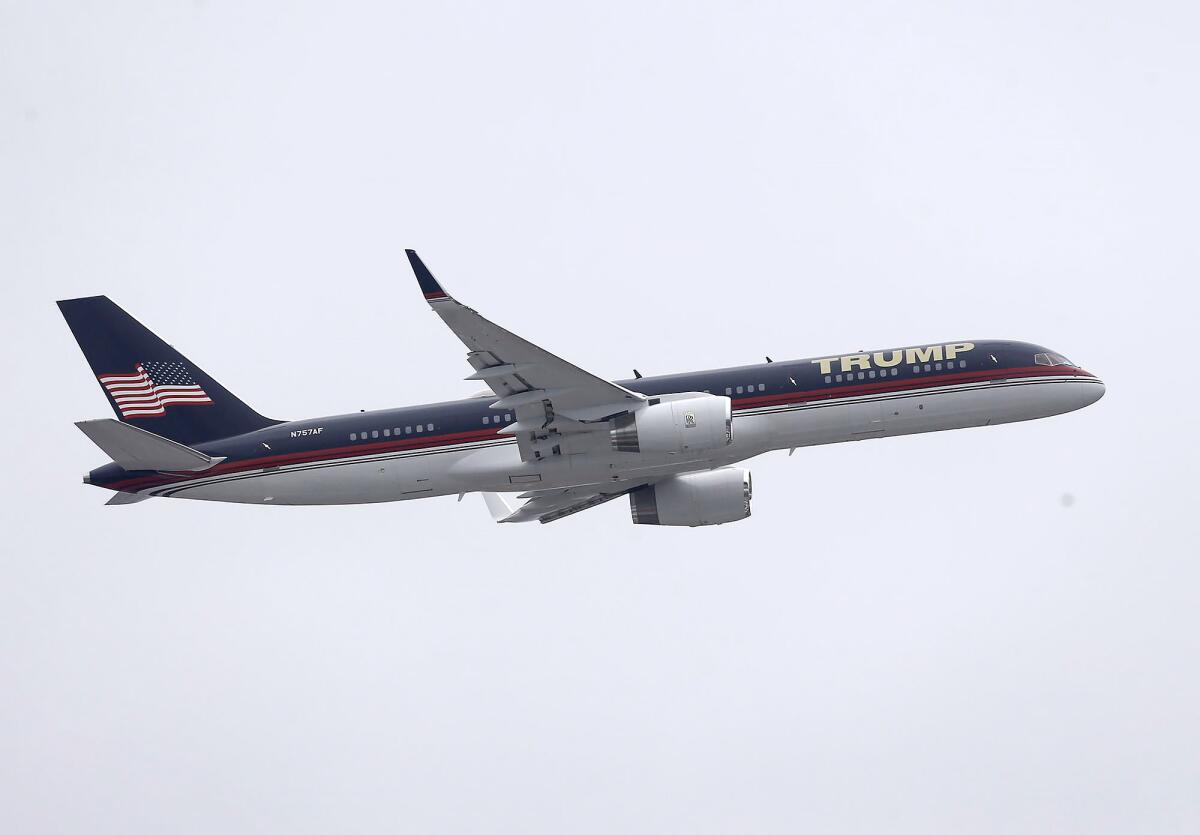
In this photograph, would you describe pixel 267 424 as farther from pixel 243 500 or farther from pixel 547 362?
pixel 547 362

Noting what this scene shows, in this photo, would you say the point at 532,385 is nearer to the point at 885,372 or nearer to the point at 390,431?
the point at 390,431

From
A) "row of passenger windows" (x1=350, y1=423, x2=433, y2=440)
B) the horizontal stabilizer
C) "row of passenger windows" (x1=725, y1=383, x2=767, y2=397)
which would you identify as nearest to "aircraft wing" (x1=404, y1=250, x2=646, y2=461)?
"row of passenger windows" (x1=350, y1=423, x2=433, y2=440)

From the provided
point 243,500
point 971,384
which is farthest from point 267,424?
point 971,384

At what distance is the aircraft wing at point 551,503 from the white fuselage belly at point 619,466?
3.95 metres

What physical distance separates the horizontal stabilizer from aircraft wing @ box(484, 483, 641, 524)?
12.2 metres

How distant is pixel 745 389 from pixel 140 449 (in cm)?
2350

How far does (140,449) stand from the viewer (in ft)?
179

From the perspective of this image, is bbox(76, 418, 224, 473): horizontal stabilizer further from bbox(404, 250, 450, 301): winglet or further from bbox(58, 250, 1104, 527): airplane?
bbox(404, 250, 450, 301): winglet

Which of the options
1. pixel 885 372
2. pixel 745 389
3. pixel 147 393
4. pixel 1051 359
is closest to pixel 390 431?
→ pixel 147 393

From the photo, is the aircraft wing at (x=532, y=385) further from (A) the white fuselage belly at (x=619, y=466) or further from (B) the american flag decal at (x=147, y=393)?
(B) the american flag decal at (x=147, y=393)

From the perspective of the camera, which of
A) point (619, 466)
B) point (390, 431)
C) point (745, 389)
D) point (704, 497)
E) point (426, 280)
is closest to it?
point (426, 280)

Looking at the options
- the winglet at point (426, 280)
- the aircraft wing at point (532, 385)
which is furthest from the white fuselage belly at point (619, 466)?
the winglet at point (426, 280)

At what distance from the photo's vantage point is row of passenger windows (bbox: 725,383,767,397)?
183 ft

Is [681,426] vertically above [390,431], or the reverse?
[390,431]
